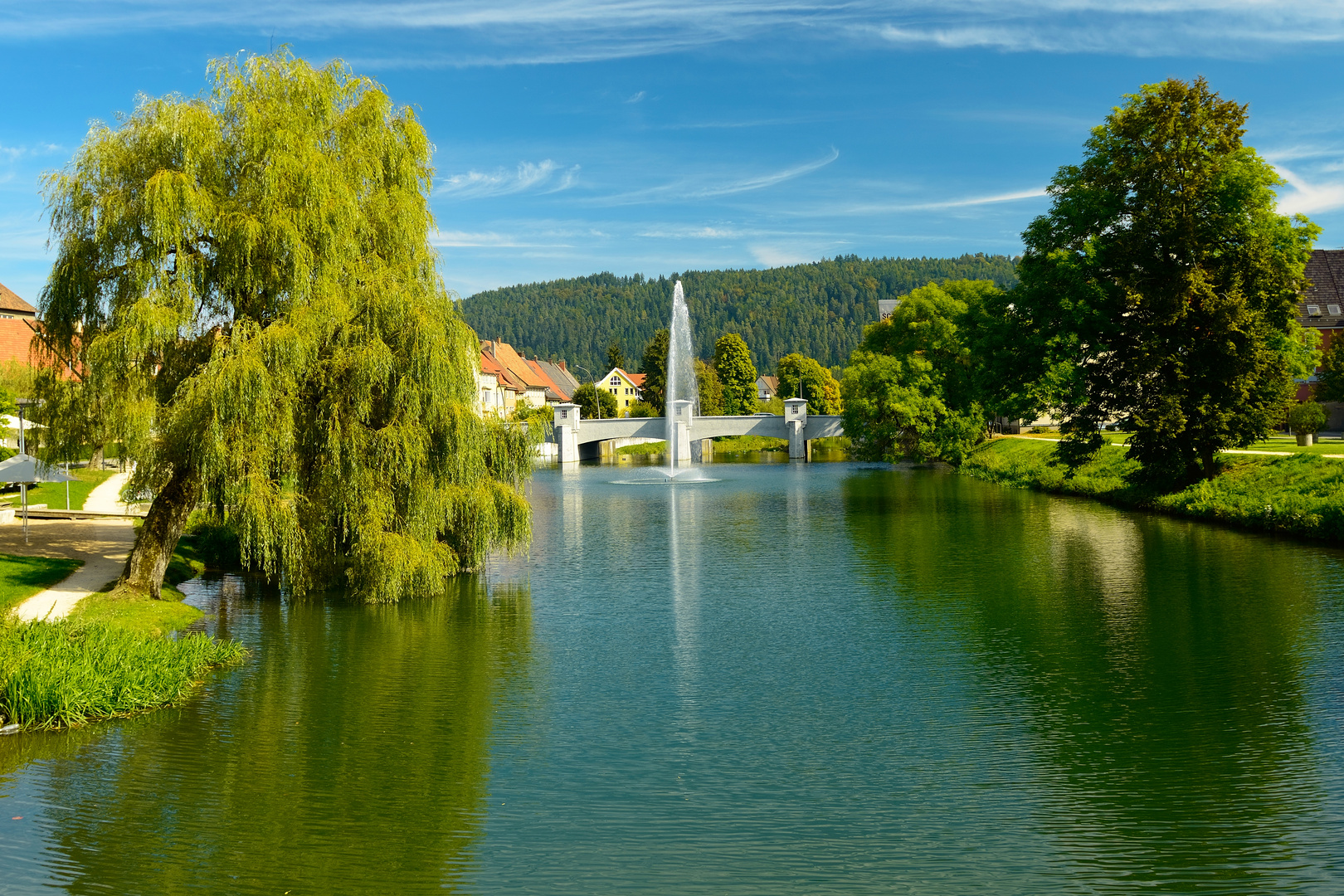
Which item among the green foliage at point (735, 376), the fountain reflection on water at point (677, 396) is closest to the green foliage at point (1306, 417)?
the fountain reflection on water at point (677, 396)

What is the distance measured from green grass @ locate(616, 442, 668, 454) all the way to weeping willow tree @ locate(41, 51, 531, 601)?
77399 millimetres

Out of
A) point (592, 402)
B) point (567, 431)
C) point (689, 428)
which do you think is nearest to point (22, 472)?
point (689, 428)

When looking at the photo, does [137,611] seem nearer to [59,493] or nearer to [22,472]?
[22,472]

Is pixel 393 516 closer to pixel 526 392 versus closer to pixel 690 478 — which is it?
pixel 690 478

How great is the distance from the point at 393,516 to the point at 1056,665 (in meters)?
12.7

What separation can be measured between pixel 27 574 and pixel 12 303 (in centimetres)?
4526

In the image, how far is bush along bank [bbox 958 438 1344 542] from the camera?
90.6 ft

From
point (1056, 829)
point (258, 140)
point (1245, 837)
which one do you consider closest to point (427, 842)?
point (1056, 829)

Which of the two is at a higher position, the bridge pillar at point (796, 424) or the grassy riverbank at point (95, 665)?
the bridge pillar at point (796, 424)

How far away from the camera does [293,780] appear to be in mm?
11656

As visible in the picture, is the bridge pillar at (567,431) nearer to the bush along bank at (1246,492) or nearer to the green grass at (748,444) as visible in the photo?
the green grass at (748,444)

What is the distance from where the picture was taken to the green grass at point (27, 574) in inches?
749

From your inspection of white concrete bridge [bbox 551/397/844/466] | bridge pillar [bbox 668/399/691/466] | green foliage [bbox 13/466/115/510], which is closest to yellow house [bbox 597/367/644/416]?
white concrete bridge [bbox 551/397/844/466]

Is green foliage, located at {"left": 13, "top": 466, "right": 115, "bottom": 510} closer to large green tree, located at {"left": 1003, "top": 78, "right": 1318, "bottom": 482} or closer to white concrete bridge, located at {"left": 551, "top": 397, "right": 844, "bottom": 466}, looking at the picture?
large green tree, located at {"left": 1003, "top": 78, "right": 1318, "bottom": 482}
